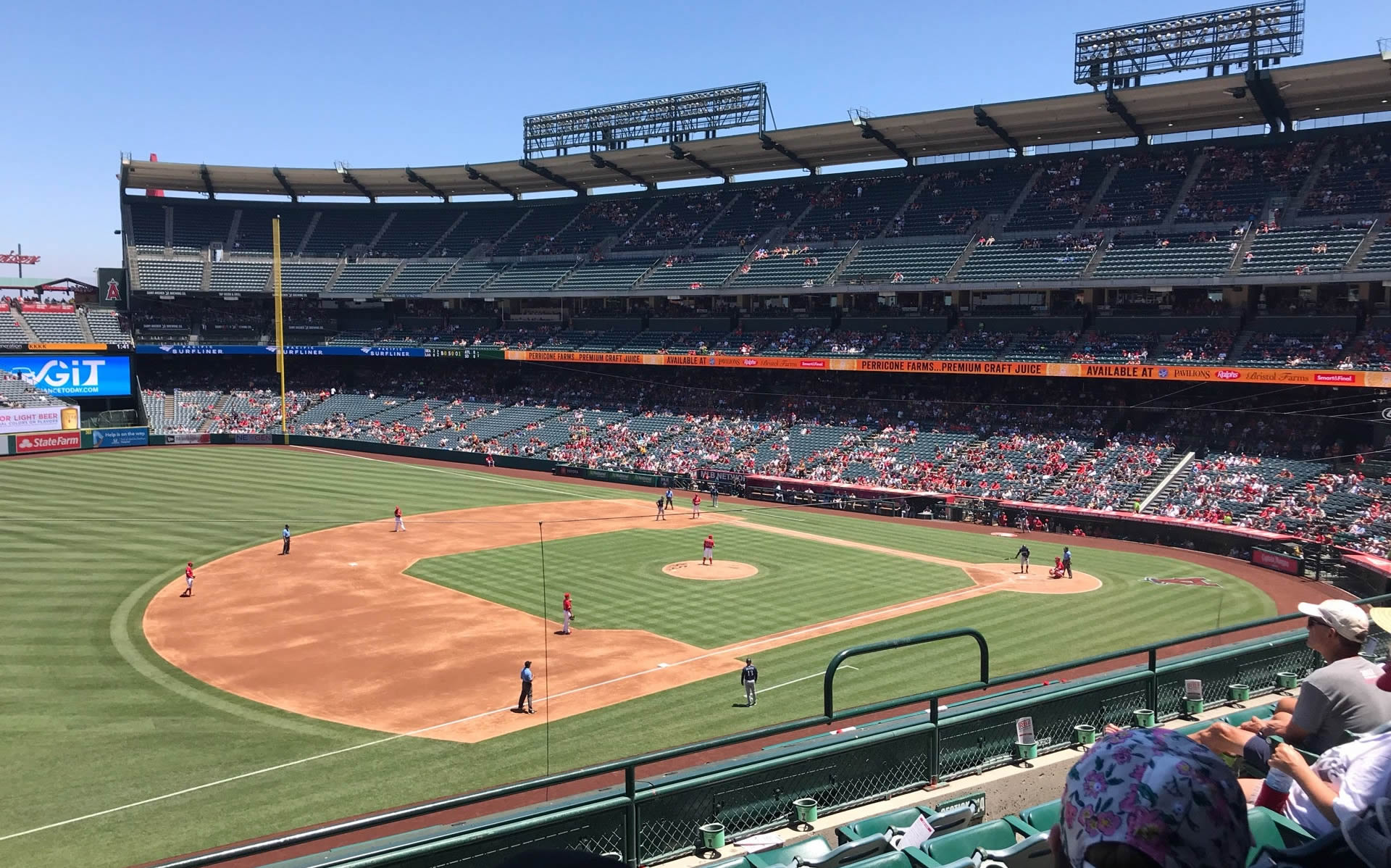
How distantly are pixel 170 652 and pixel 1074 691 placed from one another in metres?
24.2

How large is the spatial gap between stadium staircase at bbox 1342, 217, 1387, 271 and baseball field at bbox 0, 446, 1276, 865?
17.0 m

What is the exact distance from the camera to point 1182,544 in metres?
39.0

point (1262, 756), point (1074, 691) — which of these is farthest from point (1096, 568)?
point (1262, 756)

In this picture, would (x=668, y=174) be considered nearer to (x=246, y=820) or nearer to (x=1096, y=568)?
(x=1096, y=568)

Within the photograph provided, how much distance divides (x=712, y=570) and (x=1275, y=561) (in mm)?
20278

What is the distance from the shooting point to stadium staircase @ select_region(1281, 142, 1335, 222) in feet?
158

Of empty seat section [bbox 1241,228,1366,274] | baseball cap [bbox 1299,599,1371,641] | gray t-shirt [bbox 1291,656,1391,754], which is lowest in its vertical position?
gray t-shirt [bbox 1291,656,1391,754]

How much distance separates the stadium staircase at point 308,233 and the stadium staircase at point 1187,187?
6902 centimetres

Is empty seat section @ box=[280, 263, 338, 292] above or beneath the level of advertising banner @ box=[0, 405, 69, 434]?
above

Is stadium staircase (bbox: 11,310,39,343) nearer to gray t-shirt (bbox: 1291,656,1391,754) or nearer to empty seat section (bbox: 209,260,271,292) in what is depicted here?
empty seat section (bbox: 209,260,271,292)

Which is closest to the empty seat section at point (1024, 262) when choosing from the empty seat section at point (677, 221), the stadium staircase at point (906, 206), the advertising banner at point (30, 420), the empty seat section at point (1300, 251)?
the stadium staircase at point (906, 206)

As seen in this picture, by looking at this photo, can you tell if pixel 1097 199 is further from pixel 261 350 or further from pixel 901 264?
pixel 261 350

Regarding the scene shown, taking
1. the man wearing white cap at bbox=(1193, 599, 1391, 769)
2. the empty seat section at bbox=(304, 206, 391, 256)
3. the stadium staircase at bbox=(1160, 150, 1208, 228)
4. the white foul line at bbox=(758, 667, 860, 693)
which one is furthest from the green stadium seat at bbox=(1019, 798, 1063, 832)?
the empty seat section at bbox=(304, 206, 391, 256)

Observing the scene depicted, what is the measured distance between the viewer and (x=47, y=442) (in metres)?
62.3
